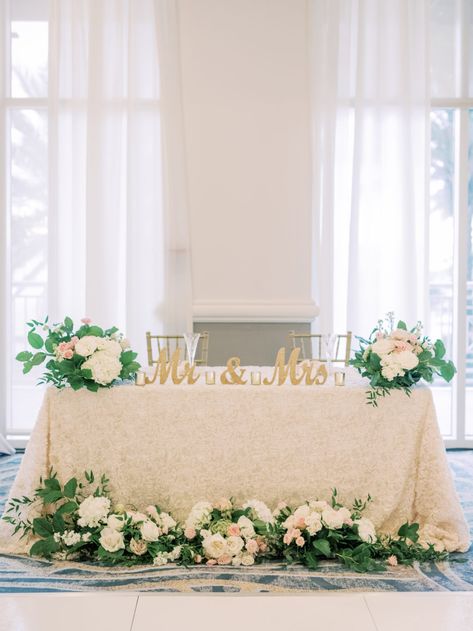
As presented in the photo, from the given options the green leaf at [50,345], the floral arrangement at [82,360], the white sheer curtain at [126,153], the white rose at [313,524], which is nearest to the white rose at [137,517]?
the floral arrangement at [82,360]

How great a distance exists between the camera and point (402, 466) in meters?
2.90

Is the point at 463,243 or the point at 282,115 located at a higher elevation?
the point at 282,115

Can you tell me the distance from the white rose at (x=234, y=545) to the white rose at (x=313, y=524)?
26cm

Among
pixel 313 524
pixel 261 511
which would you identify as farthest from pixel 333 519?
pixel 261 511

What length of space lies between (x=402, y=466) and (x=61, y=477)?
136 centimetres

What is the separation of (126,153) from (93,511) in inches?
114

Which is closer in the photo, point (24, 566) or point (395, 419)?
point (24, 566)

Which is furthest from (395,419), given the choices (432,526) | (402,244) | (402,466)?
(402,244)

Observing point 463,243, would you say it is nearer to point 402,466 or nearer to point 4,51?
point 402,466

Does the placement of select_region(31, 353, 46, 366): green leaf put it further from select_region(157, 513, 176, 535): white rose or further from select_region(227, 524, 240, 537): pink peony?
select_region(227, 524, 240, 537): pink peony

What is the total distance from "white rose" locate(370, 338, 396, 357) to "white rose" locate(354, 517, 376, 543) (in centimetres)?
65

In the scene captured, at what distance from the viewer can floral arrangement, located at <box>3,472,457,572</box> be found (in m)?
2.74

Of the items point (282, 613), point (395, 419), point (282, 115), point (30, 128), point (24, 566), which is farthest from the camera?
point (30, 128)

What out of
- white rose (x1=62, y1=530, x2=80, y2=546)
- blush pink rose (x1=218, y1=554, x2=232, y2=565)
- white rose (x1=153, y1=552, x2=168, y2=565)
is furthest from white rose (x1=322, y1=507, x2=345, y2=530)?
white rose (x1=62, y1=530, x2=80, y2=546)
